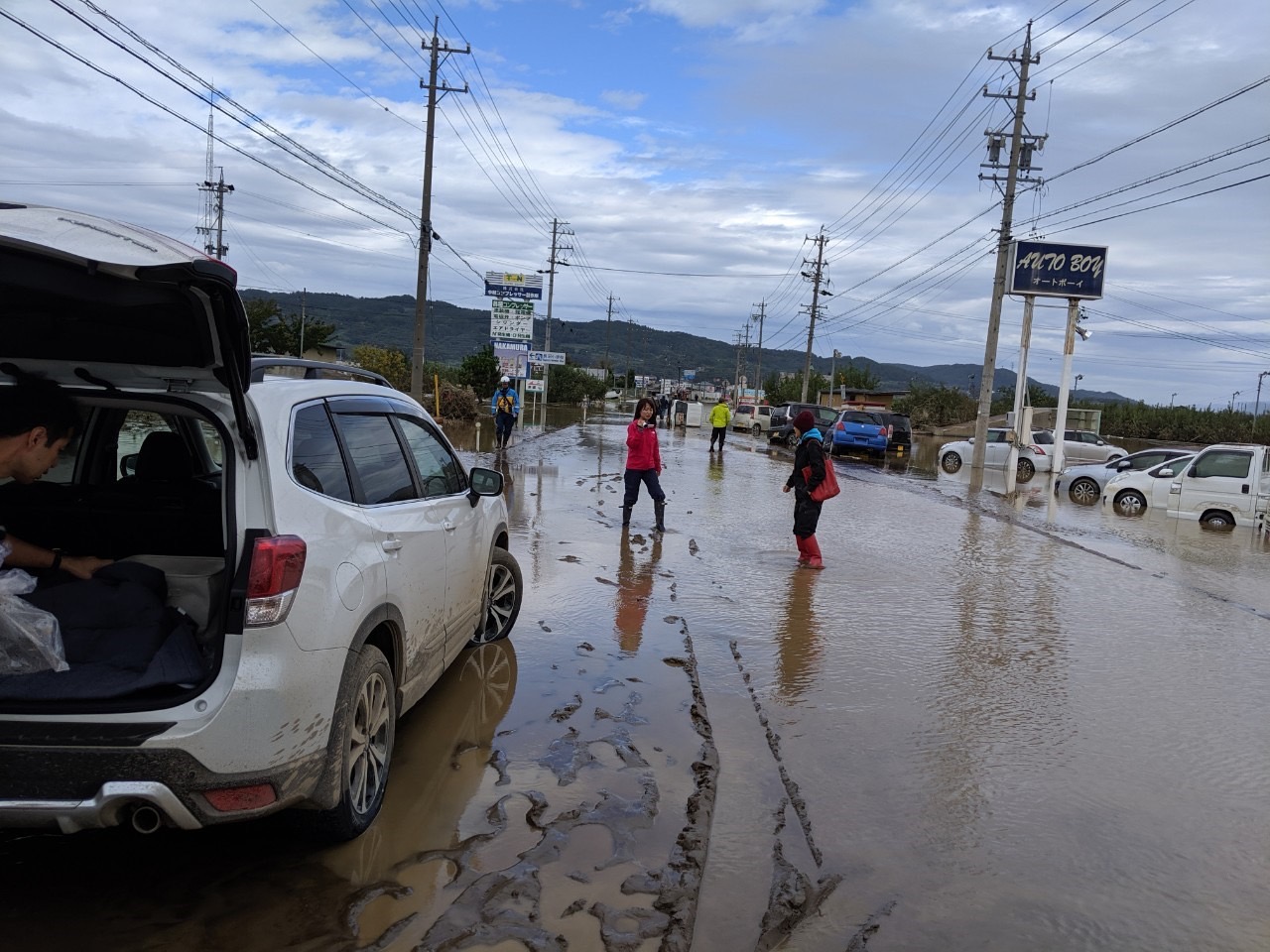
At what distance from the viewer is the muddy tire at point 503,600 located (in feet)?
21.7

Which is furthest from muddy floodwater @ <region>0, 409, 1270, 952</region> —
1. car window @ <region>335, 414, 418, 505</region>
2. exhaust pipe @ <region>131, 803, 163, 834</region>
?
car window @ <region>335, 414, 418, 505</region>

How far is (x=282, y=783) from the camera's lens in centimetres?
322

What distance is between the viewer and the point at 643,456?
40.7 feet

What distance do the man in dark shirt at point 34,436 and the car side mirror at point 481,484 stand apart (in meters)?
2.33

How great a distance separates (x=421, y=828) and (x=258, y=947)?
0.94 metres

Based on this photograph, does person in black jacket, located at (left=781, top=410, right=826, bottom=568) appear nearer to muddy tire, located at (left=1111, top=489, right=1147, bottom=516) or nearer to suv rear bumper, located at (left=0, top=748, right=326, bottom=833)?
suv rear bumper, located at (left=0, top=748, right=326, bottom=833)

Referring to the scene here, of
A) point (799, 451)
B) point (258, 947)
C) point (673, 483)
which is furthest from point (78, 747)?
point (673, 483)

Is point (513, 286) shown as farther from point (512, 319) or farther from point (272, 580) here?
point (272, 580)

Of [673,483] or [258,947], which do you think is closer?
[258,947]

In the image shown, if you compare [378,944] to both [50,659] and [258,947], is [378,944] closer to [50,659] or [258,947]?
[258,947]

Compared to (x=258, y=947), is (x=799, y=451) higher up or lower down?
higher up

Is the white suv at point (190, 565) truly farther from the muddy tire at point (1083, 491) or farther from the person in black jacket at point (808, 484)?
the muddy tire at point (1083, 491)

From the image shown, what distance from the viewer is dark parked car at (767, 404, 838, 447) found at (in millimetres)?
38281

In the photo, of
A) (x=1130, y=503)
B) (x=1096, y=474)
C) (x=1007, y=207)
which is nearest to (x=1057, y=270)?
(x=1007, y=207)
